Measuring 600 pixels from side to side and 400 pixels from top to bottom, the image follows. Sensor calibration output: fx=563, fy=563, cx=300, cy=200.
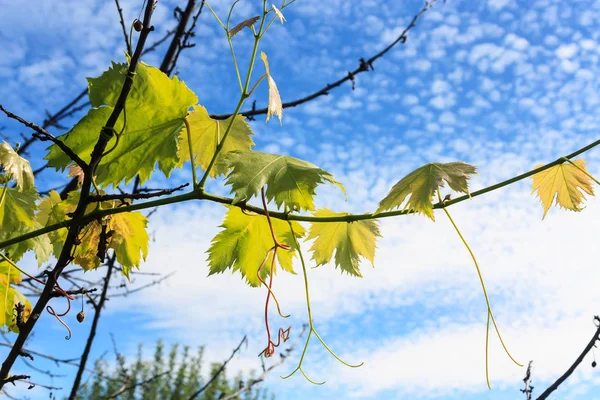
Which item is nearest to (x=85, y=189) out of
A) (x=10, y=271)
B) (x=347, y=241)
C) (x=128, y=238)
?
(x=128, y=238)

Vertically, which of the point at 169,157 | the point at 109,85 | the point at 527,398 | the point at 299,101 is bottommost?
the point at 527,398

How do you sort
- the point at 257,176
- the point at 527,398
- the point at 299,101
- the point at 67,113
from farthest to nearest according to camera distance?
the point at 67,113
the point at 299,101
the point at 527,398
the point at 257,176

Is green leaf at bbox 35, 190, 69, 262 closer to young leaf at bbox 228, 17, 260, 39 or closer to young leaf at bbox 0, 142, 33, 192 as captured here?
young leaf at bbox 0, 142, 33, 192

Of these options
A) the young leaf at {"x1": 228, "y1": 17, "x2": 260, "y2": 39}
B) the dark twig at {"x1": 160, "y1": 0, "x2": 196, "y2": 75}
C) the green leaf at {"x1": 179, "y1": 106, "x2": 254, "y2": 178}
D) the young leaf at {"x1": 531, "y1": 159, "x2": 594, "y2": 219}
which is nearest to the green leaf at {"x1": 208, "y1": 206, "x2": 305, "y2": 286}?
the green leaf at {"x1": 179, "y1": 106, "x2": 254, "y2": 178}

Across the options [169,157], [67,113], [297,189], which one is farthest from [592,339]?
[67,113]

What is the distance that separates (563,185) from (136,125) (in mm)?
948

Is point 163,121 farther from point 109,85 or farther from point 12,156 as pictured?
point 12,156

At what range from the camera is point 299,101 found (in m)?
2.42

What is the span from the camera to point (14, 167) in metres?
1.12

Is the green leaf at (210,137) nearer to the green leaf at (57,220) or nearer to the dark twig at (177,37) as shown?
the green leaf at (57,220)

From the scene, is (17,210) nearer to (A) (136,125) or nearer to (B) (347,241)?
(A) (136,125)

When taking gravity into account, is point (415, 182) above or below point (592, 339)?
above

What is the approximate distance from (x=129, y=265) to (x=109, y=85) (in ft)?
1.37

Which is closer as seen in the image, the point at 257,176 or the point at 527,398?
the point at 257,176
